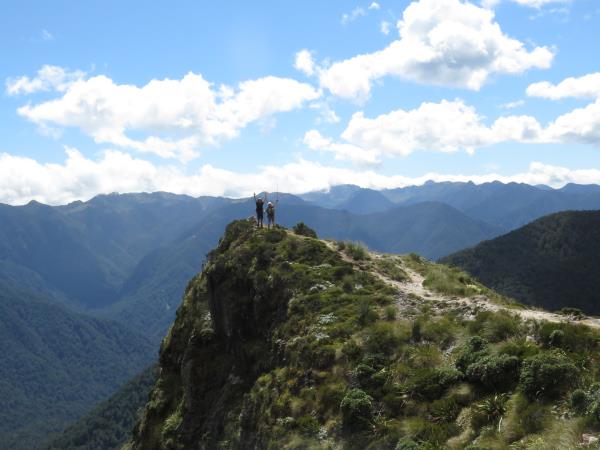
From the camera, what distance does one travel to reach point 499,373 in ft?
52.5

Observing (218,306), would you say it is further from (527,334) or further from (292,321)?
(527,334)

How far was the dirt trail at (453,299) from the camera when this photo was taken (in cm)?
1970

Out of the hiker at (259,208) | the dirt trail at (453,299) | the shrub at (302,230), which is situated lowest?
the dirt trail at (453,299)

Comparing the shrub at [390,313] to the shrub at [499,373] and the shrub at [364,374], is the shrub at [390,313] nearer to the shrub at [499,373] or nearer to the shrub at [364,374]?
the shrub at [364,374]

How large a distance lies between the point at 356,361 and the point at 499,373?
678 cm

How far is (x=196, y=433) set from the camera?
30109mm

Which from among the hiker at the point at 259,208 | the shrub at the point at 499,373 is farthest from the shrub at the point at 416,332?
the hiker at the point at 259,208

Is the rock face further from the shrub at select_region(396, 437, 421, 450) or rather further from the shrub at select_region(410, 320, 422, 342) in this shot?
the shrub at select_region(396, 437, 421, 450)

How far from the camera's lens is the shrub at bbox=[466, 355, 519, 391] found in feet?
52.3

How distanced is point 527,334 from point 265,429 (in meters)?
11.8

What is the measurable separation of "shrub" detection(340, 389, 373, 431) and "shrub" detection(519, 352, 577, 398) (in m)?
5.46

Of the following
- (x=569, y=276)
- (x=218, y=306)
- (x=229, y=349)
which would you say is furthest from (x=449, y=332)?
(x=569, y=276)

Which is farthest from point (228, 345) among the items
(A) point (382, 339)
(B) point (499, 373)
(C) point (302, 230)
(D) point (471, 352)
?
(B) point (499, 373)

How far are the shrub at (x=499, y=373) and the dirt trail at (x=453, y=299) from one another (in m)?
3.38
